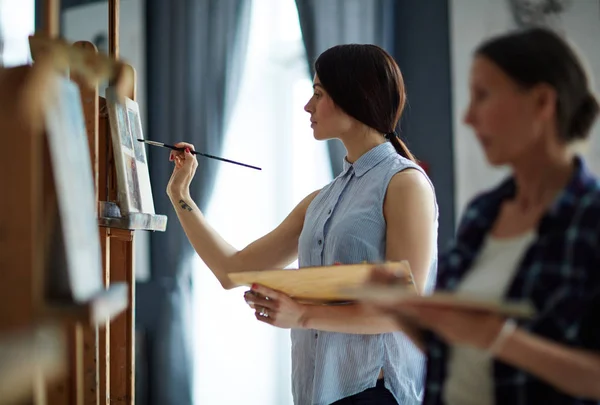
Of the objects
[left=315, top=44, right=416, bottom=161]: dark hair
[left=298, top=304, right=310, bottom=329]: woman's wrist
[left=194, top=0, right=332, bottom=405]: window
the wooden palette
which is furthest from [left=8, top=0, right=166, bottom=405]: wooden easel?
[left=194, top=0, right=332, bottom=405]: window

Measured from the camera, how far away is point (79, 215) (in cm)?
118

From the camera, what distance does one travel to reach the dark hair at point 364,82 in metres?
1.76

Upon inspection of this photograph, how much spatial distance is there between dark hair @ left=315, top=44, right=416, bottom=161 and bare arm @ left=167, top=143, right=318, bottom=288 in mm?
340

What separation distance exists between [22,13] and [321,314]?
2664 mm

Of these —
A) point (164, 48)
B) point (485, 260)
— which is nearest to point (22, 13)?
point (164, 48)

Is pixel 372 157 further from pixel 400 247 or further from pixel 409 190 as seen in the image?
pixel 400 247

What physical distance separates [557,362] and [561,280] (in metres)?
0.11

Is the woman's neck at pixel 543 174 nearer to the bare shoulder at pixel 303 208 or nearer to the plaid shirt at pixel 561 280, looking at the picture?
the plaid shirt at pixel 561 280

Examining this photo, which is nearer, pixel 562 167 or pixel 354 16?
pixel 562 167

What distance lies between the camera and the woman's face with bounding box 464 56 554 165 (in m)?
0.99

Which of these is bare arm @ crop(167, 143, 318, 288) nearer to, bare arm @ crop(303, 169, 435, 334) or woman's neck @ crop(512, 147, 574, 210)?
bare arm @ crop(303, 169, 435, 334)

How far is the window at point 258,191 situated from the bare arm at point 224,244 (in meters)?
1.36

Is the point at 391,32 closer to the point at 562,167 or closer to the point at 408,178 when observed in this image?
the point at 408,178

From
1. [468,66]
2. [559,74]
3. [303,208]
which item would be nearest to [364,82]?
[303,208]
